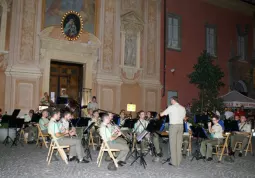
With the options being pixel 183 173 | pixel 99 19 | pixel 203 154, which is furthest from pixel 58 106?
pixel 183 173

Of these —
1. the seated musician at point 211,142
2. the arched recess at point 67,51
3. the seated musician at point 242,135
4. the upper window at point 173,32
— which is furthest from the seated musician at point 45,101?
the upper window at point 173,32

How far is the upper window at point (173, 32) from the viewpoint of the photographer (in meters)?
19.9

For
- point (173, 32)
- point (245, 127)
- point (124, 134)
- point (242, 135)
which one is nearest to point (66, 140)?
point (124, 134)

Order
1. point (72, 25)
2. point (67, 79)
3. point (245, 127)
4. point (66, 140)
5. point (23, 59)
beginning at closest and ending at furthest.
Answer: point (66, 140) < point (245, 127) < point (23, 59) < point (72, 25) < point (67, 79)

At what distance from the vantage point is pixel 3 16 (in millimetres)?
14305

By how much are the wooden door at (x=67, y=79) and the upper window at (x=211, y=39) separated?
33.9ft

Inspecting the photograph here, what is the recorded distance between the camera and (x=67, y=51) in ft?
51.5

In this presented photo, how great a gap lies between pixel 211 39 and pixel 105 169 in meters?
17.4

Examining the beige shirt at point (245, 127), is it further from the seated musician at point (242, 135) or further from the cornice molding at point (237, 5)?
the cornice molding at point (237, 5)

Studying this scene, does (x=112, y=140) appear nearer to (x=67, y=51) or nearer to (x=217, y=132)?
(x=217, y=132)

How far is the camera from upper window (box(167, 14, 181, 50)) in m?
19.9

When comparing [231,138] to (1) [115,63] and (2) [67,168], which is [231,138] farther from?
(1) [115,63]

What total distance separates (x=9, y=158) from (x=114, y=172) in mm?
3258

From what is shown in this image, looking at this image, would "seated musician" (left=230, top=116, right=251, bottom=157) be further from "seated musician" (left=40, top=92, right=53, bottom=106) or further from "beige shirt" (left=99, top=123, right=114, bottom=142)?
"seated musician" (left=40, top=92, right=53, bottom=106)
